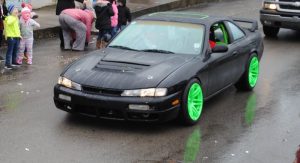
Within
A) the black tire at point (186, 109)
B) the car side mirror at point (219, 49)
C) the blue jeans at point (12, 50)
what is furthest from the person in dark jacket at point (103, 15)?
the black tire at point (186, 109)

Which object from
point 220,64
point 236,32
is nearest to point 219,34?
point 236,32

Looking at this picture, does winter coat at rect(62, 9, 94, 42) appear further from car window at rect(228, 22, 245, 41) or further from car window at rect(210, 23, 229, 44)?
car window at rect(210, 23, 229, 44)

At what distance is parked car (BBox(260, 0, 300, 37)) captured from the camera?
15.3 m

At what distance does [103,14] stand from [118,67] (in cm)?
581

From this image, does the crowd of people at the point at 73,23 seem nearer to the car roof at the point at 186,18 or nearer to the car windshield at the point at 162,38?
the car roof at the point at 186,18

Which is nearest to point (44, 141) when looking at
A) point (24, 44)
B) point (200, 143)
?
point (200, 143)

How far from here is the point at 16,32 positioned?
1096 centimetres

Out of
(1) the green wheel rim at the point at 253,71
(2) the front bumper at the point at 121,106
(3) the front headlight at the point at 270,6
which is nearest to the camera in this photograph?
(2) the front bumper at the point at 121,106

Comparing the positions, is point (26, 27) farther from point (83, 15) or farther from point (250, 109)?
point (250, 109)

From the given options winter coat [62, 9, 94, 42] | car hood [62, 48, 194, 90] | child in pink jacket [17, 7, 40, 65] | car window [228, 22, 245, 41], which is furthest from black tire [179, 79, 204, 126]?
winter coat [62, 9, 94, 42]

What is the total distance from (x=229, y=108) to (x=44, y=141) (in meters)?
3.07

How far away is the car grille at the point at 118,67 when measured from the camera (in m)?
7.43

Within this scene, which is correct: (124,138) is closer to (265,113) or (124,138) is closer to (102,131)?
(102,131)

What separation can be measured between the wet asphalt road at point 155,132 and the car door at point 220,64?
1.29ft
